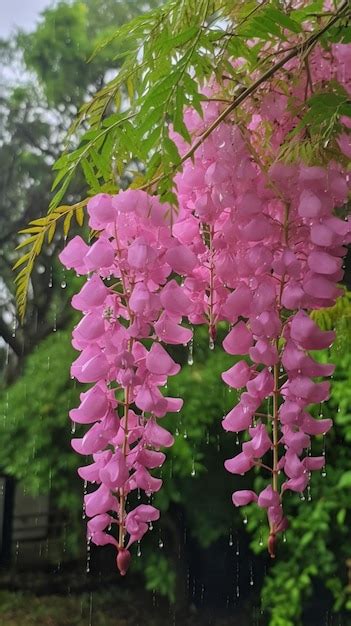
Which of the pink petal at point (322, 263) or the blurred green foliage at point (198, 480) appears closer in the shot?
the pink petal at point (322, 263)

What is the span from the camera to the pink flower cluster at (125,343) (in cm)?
36

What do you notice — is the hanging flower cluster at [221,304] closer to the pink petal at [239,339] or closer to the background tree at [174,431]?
the pink petal at [239,339]

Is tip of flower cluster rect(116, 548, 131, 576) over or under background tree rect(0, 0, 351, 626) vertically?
over

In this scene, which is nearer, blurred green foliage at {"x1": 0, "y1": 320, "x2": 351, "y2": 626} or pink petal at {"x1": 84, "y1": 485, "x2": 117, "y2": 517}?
pink petal at {"x1": 84, "y1": 485, "x2": 117, "y2": 517}

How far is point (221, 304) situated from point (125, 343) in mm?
72

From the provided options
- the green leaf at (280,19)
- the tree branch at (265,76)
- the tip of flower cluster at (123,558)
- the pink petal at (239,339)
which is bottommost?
the tip of flower cluster at (123,558)

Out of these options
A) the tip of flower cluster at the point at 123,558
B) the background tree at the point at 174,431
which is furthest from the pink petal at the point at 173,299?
the background tree at the point at 174,431

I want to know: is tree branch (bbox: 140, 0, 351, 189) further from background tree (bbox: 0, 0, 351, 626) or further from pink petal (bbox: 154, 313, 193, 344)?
background tree (bbox: 0, 0, 351, 626)

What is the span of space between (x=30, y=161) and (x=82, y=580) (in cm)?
80

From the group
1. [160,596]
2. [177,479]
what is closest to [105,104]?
[177,479]

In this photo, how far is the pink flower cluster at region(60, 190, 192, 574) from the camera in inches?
14.2

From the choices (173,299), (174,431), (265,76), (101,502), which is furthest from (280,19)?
(174,431)

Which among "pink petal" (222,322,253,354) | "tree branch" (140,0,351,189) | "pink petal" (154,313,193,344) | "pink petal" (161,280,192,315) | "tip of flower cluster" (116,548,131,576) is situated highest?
"tree branch" (140,0,351,189)

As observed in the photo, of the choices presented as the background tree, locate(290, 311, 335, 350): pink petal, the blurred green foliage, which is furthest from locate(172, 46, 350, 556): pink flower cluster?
the blurred green foliage
